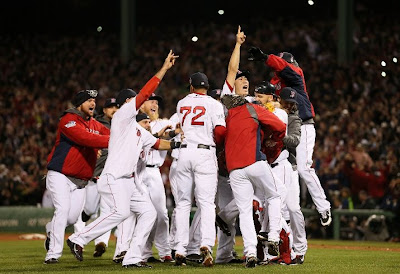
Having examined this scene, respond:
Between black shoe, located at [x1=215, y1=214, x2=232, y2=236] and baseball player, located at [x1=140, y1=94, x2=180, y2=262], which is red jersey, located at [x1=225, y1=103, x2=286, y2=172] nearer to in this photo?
black shoe, located at [x1=215, y1=214, x2=232, y2=236]

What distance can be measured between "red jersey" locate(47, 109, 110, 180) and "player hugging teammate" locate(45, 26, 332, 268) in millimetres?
22

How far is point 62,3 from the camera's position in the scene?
35.7 m

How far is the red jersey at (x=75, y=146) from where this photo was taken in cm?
1091

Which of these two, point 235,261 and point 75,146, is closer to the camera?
point 235,261

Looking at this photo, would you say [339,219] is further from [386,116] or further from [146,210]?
[146,210]

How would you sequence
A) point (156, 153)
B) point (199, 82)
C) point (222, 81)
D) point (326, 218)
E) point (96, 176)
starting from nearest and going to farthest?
point (199, 82), point (326, 218), point (156, 153), point (96, 176), point (222, 81)

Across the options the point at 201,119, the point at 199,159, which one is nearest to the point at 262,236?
the point at 199,159

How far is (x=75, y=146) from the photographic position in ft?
36.6

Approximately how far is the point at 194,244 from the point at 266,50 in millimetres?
16546

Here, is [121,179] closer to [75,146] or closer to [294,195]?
[75,146]

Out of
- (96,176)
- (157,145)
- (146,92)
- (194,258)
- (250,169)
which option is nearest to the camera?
(146,92)

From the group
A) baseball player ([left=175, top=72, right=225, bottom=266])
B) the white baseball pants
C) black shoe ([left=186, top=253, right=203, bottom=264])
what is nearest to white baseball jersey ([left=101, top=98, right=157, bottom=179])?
baseball player ([left=175, top=72, right=225, bottom=266])

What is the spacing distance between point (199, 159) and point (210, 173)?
225 millimetres

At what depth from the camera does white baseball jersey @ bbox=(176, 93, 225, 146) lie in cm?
1034
